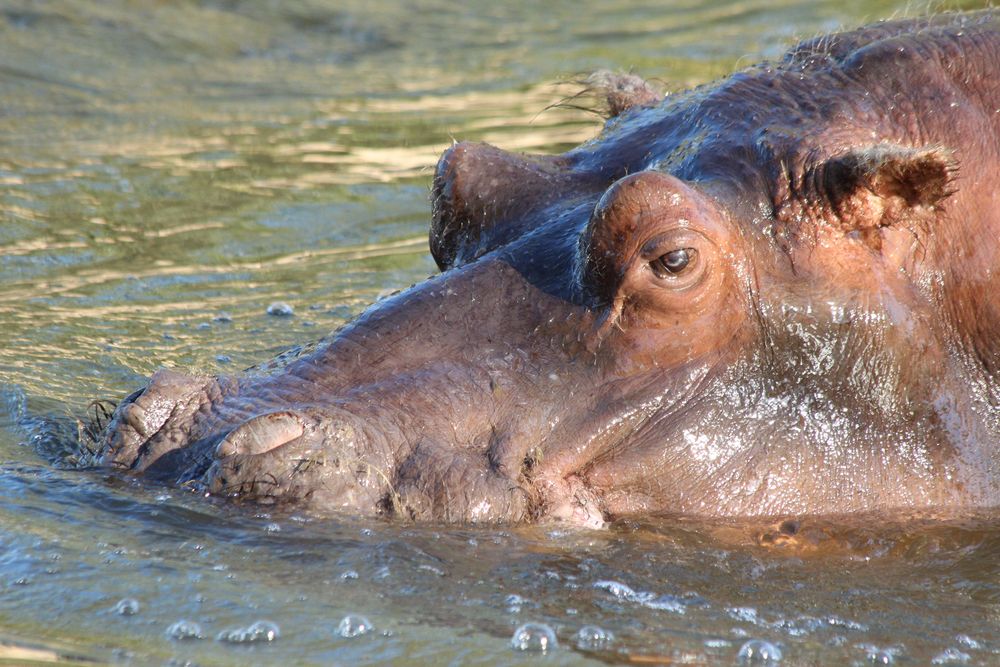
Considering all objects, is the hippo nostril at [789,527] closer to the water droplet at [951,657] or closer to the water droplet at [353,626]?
the water droplet at [951,657]

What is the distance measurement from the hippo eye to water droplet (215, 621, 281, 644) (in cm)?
166

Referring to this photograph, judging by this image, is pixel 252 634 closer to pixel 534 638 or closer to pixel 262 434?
pixel 262 434

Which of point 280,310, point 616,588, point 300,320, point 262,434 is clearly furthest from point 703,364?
point 280,310

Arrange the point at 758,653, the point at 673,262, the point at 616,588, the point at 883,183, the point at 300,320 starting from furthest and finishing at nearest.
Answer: the point at 300,320, the point at 883,183, the point at 673,262, the point at 616,588, the point at 758,653

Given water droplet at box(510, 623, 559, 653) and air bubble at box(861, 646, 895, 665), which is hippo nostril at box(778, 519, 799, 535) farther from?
water droplet at box(510, 623, 559, 653)

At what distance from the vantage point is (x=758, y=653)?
165 inches

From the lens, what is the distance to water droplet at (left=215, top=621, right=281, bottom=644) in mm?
4207

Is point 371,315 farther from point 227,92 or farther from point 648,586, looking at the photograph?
point 227,92

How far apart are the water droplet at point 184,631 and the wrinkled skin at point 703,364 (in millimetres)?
575

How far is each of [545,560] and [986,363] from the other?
1.67m

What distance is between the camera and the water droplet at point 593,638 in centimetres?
421

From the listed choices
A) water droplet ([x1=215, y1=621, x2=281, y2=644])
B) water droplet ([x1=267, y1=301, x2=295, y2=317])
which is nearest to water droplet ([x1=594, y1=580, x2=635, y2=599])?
water droplet ([x1=215, y1=621, x2=281, y2=644])

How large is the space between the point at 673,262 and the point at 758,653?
1.30m

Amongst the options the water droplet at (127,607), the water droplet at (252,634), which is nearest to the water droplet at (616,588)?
the water droplet at (252,634)
